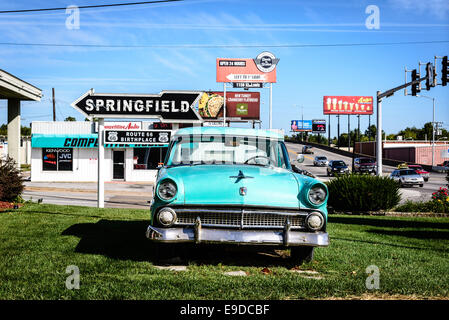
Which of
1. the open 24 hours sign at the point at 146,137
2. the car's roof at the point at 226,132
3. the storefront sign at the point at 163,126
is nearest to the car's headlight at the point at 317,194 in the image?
the car's roof at the point at 226,132

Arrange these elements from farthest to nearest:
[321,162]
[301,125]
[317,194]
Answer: [301,125], [321,162], [317,194]

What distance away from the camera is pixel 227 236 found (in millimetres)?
5082

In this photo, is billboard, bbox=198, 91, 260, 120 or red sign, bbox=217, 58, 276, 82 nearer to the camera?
red sign, bbox=217, 58, 276, 82

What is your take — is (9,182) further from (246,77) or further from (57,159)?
(246,77)

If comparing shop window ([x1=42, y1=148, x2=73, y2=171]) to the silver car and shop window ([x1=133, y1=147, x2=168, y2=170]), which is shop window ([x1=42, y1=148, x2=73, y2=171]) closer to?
shop window ([x1=133, y1=147, x2=168, y2=170])

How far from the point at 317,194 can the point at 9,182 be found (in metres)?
10.5

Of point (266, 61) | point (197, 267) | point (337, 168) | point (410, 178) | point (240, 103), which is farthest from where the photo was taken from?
point (240, 103)

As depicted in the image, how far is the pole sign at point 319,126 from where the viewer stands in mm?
110312

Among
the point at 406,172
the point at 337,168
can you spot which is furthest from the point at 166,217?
the point at 337,168

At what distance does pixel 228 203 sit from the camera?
514cm

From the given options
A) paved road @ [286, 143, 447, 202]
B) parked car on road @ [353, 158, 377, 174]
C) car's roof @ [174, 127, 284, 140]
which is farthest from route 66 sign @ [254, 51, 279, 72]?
car's roof @ [174, 127, 284, 140]

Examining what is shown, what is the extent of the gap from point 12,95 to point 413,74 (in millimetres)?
18861

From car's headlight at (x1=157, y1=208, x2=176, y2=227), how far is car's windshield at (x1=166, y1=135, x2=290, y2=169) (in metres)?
1.27

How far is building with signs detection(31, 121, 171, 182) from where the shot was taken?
35594 millimetres
